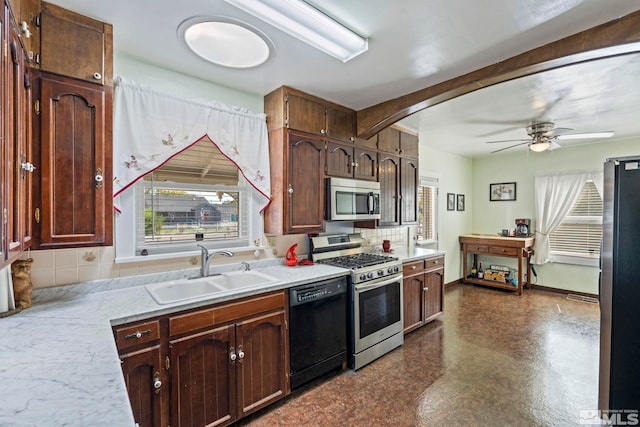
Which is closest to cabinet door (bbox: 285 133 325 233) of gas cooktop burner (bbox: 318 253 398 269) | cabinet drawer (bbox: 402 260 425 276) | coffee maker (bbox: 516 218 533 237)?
gas cooktop burner (bbox: 318 253 398 269)

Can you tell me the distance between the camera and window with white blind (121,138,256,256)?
2.14m

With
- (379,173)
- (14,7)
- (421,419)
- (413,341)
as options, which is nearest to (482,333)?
(413,341)

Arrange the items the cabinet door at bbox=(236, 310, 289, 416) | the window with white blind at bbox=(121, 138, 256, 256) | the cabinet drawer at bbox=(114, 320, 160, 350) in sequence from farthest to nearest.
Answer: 1. the window with white blind at bbox=(121, 138, 256, 256)
2. the cabinet door at bbox=(236, 310, 289, 416)
3. the cabinet drawer at bbox=(114, 320, 160, 350)

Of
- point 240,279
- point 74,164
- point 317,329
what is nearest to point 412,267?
point 317,329

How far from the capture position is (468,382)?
2.40m

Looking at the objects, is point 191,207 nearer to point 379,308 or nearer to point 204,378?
point 204,378

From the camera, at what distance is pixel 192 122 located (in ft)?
7.24

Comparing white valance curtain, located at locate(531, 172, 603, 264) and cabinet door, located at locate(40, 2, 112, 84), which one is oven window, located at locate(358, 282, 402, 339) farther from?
white valance curtain, located at locate(531, 172, 603, 264)

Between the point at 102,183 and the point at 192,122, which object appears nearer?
the point at 102,183

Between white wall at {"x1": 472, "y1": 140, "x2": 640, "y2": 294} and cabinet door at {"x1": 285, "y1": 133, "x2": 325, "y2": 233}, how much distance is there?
4.34m

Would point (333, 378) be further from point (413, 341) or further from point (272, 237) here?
point (272, 237)

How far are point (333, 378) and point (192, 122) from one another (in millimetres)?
2367

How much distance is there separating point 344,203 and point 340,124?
31.6 inches

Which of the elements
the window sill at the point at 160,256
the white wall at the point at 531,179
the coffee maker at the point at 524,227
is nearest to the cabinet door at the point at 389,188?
the window sill at the point at 160,256
